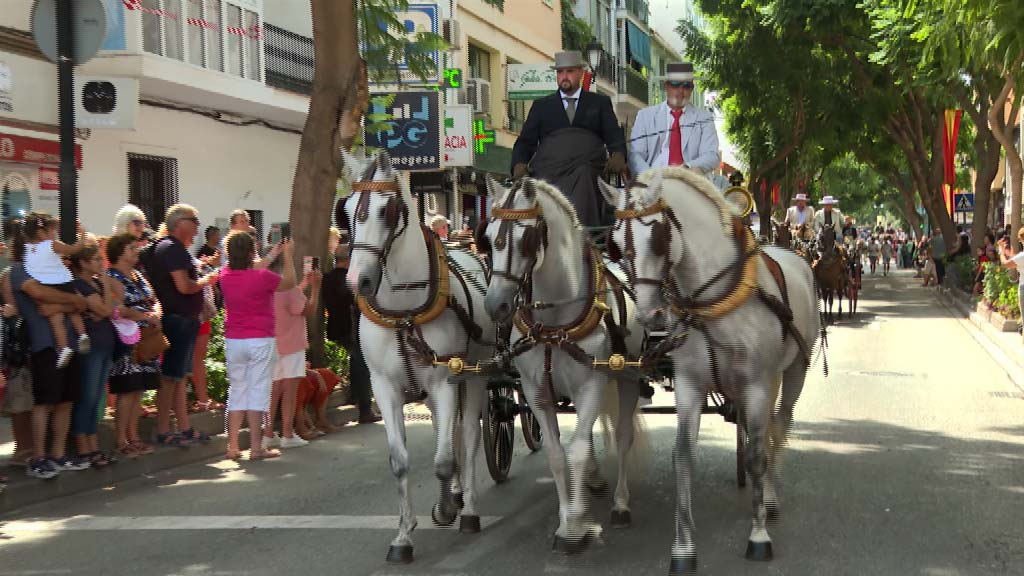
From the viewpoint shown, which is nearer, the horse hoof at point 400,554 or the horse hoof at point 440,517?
the horse hoof at point 400,554

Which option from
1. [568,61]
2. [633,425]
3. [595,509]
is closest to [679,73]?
[568,61]

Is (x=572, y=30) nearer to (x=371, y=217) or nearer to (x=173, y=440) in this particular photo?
(x=173, y=440)

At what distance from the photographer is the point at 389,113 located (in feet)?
66.8

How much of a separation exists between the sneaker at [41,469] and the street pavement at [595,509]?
0.22 metres

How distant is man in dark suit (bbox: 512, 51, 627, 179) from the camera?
891cm

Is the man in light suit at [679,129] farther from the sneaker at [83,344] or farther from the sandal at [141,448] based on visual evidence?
the sandal at [141,448]

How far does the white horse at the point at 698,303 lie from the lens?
6.67 m

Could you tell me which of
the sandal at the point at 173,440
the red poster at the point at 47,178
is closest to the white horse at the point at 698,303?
the sandal at the point at 173,440

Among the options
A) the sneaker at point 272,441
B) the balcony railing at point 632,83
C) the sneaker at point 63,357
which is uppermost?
the balcony railing at point 632,83

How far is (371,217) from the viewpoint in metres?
7.01

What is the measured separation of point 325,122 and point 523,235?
750cm

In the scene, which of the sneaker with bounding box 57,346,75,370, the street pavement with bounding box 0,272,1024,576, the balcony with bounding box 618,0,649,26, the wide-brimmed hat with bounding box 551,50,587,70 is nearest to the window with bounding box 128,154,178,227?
the street pavement with bounding box 0,272,1024,576

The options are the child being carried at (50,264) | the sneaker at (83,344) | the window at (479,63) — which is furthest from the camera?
the window at (479,63)

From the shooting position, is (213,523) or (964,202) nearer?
(213,523)
